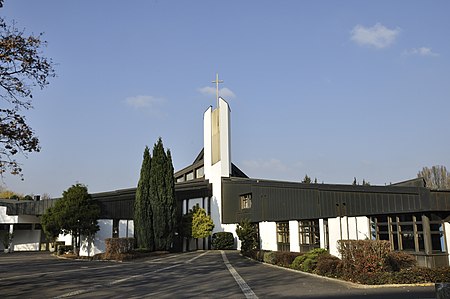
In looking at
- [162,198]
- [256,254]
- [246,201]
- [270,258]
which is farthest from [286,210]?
[162,198]

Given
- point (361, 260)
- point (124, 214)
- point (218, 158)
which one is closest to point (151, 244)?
point (124, 214)

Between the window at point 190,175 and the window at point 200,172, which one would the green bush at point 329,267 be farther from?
the window at point 190,175

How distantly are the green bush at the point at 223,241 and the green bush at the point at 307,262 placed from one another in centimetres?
1820

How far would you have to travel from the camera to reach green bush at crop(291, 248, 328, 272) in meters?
17.4

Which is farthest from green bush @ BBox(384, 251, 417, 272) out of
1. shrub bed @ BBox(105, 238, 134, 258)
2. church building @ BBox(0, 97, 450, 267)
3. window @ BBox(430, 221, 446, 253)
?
shrub bed @ BBox(105, 238, 134, 258)

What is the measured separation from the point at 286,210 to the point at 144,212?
11515mm

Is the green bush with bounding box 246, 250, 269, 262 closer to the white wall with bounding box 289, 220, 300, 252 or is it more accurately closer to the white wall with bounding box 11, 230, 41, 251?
the white wall with bounding box 289, 220, 300, 252

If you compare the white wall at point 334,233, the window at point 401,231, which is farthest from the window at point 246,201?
the window at point 401,231

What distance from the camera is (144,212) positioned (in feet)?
107

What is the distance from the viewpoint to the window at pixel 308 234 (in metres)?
24.0

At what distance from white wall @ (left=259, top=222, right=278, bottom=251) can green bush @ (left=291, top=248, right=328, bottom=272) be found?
9.93m

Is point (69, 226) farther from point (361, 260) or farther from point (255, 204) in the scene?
point (361, 260)

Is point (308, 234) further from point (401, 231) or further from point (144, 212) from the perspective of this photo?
point (144, 212)

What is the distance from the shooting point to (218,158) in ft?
134
